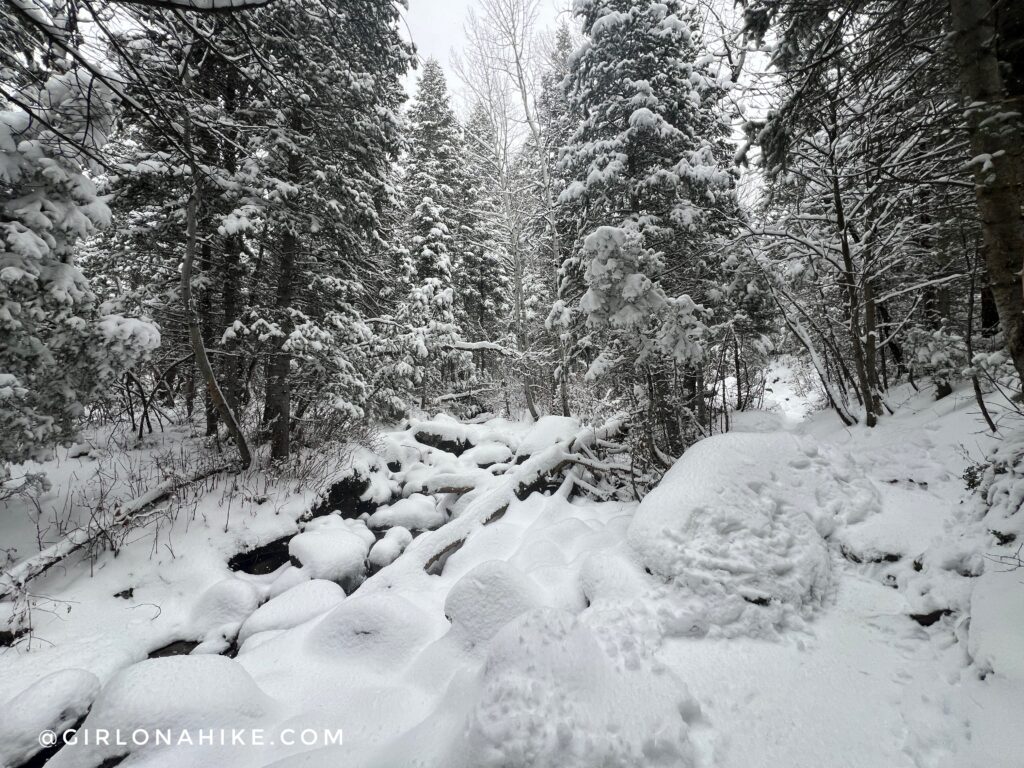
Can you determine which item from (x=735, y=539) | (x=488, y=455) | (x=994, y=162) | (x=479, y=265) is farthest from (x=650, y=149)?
(x=479, y=265)

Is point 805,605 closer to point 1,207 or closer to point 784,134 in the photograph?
point 784,134

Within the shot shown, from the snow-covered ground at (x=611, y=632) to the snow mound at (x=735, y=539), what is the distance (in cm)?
2

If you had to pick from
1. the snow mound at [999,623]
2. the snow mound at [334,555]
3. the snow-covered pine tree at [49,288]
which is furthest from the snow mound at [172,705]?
the snow mound at [999,623]

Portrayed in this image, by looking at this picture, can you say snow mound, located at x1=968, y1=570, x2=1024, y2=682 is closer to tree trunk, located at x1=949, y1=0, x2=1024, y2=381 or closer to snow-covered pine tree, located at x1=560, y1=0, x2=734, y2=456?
tree trunk, located at x1=949, y1=0, x2=1024, y2=381

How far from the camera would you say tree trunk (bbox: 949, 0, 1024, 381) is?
8.55 feet

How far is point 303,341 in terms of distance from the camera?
757 cm

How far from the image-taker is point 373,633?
3531 millimetres

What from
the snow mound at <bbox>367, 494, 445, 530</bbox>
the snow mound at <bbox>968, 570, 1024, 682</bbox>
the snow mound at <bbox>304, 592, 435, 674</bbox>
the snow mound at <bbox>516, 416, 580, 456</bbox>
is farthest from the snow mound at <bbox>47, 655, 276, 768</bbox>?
the snow mound at <bbox>516, 416, 580, 456</bbox>

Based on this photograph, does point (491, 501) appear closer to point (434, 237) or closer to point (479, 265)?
point (434, 237)

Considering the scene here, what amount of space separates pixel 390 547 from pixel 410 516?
106 centimetres

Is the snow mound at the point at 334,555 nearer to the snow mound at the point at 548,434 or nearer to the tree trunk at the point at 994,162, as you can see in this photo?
the snow mound at the point at 548,434

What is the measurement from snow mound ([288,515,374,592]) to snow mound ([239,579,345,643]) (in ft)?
1.38

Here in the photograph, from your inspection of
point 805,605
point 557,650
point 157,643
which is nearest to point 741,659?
point 805,605

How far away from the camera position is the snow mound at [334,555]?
17.5 ft
